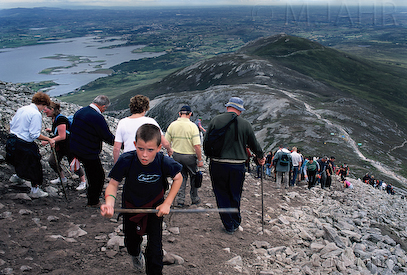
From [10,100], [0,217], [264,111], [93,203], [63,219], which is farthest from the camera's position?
[264,111]

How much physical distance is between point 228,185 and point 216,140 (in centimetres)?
116

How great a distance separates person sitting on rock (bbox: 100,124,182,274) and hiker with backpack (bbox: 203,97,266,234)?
252 centimetres

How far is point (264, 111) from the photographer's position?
5394cm

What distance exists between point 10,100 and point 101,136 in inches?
369

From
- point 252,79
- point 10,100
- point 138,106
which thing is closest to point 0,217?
point 138,106

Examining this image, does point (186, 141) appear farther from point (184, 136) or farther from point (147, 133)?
point (147, 133)

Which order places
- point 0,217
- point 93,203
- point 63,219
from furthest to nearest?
point 93,203 → point 63,219 → point 0,217

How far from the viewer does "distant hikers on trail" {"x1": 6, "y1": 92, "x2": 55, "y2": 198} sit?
6512 mm

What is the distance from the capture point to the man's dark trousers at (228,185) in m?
6.68

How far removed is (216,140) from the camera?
6605 mm

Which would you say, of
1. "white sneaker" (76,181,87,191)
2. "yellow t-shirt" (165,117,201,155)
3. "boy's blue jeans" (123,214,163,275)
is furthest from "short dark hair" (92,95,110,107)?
"boy's blue jeans" (123,214,163,275)

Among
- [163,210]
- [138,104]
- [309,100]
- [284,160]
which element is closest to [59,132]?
[138,104]

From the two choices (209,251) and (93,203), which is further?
(93,203)

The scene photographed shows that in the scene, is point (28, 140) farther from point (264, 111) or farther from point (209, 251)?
point (264, 111)
